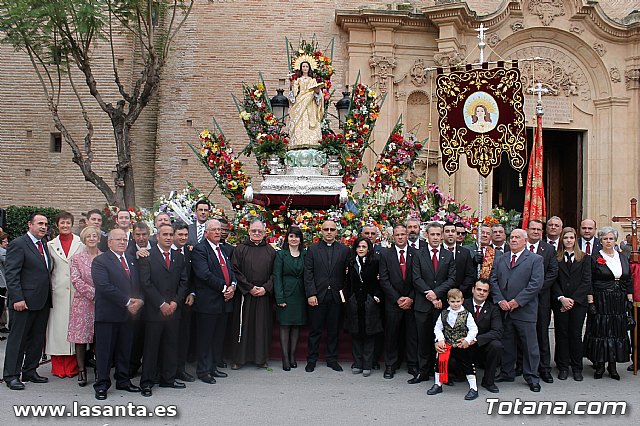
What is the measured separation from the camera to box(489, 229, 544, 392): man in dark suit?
8.18 m

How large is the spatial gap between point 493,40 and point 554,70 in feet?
6.21

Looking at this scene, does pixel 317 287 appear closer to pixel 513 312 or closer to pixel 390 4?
pixel 513 312

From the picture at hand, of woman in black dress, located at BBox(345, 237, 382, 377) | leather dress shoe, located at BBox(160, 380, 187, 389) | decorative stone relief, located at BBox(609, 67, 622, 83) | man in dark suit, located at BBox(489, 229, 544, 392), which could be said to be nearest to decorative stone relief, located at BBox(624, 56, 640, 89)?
decorative stone relief, located at BBox(609, 67, 622, 83)

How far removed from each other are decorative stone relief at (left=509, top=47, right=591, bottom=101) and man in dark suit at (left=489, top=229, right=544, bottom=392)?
39.8 ft

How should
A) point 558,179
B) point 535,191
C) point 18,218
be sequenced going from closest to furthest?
point 535,191
point 18,218
point 558,179

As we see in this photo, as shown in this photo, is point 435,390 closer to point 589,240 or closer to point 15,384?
point 589,240

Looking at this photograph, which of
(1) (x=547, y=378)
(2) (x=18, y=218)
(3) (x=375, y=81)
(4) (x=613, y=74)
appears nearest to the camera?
(1) (x=547, y=378)

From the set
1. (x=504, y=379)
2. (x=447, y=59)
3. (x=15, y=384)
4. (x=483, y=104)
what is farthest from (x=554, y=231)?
(x=447, y=59)

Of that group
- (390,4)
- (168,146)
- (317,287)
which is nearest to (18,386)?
(317,287)

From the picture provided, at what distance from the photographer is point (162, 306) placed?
773 cm

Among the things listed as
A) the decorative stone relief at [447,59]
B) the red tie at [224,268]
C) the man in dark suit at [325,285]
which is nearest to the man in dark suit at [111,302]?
the red tie at [224,268]

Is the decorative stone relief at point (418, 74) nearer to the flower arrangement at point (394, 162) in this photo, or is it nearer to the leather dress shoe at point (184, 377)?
the flower arrangement at point (394, 162)

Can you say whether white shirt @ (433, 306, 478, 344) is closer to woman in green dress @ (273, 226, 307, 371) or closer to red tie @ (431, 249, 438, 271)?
red tie @ (431, 249, 438, 271)

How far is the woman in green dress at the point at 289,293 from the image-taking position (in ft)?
29.5
